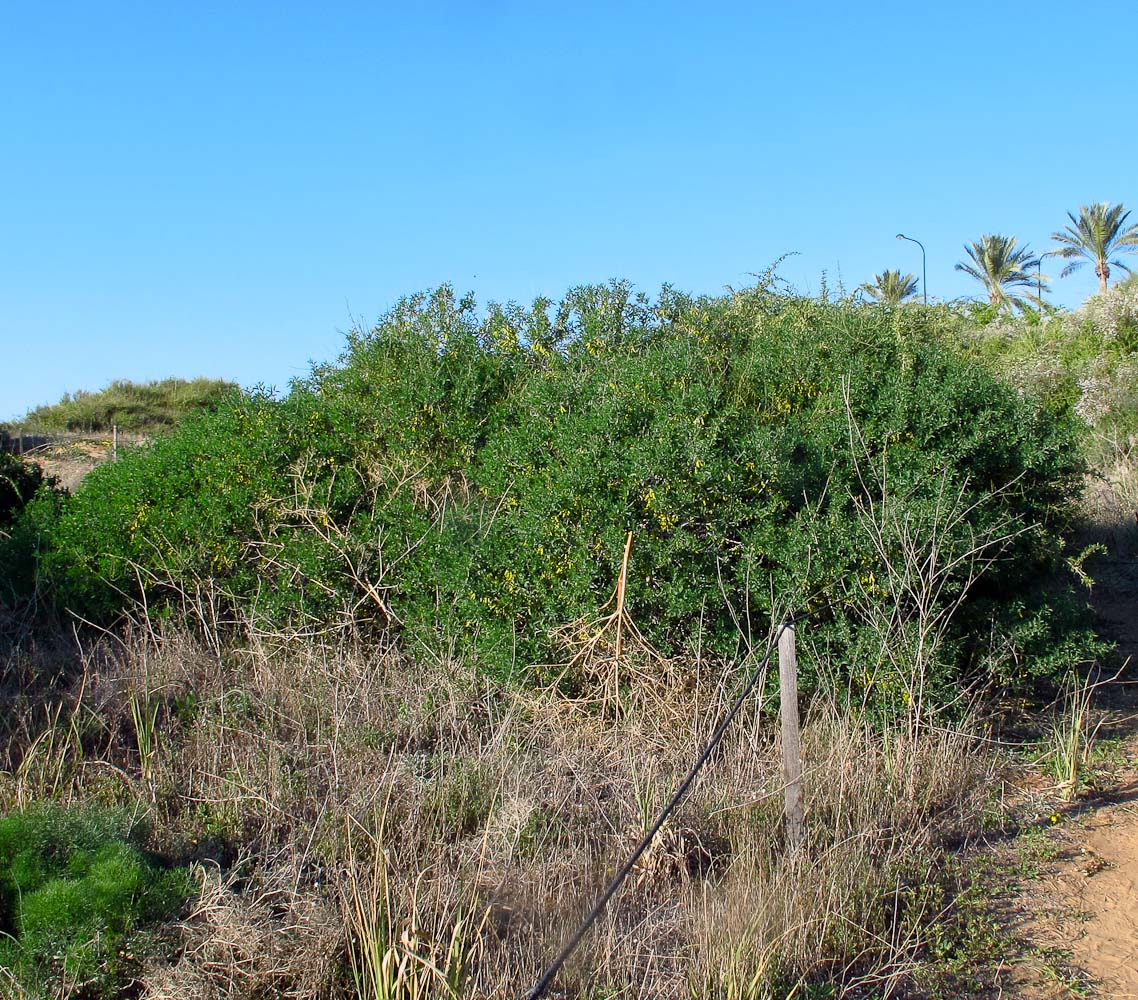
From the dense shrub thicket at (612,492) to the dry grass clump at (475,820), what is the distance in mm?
592

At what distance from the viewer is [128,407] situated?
27.3 meters

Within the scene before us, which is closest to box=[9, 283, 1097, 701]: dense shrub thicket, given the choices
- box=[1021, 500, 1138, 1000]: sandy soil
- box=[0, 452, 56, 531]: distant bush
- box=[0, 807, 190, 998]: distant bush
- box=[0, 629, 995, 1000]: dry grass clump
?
box=[0, 629, 995, 1000]: dry grass clump

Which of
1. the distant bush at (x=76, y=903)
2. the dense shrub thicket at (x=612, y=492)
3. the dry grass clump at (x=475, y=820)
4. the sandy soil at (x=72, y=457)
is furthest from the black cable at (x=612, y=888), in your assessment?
the sandy soil at (x=72, y=457)

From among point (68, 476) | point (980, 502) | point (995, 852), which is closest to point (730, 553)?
point (980, 502)

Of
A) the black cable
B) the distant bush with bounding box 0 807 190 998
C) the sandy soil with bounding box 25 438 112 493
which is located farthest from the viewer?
the sandy soil with bounding box 25 438 112 493

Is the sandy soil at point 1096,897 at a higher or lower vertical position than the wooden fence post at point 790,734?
lower

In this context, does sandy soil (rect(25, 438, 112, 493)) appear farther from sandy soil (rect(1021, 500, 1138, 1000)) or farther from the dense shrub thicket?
sandy soil (rect(1021, 500, 1138, 1000))

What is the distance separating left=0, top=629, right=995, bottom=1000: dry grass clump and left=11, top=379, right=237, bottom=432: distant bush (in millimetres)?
20314

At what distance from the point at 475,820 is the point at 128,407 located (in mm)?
25465

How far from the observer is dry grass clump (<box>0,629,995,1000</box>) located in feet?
11.7

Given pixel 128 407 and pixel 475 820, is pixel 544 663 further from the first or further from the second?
pixel 128 407

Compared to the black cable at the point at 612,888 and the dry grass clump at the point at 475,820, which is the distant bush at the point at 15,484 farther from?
the black cable at the point at 612,888

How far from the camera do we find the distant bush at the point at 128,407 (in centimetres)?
2609

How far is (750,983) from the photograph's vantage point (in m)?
3.46
